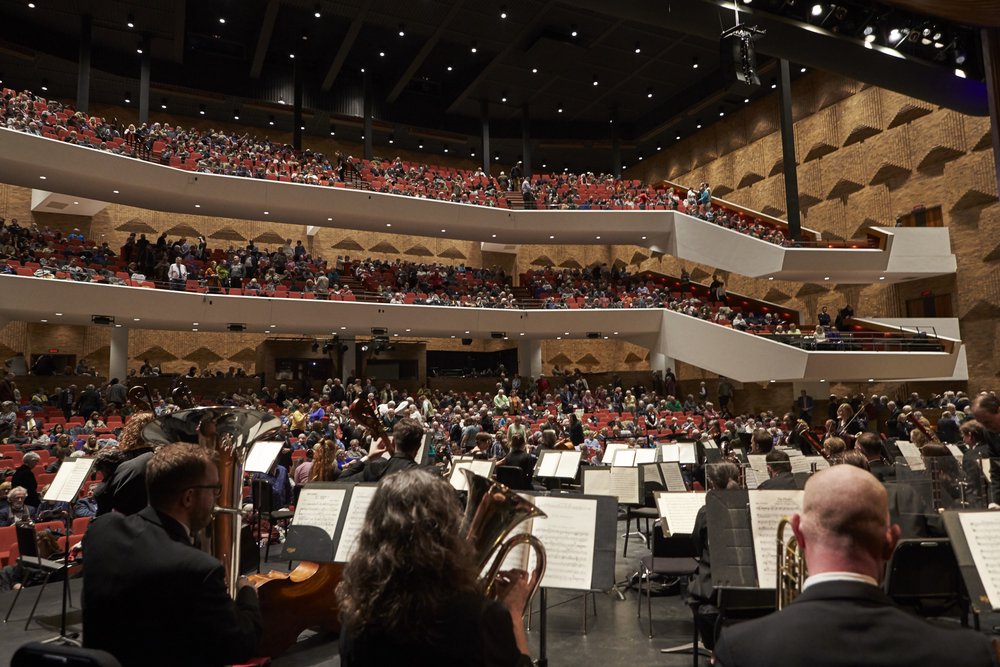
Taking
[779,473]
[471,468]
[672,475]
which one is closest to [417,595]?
[779,473]

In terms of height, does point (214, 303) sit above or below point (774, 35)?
below

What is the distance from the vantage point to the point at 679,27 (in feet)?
48.5

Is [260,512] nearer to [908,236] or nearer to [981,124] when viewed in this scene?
[908,236]

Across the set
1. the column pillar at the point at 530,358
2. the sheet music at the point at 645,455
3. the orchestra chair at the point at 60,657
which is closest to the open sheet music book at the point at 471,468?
the sheet music at the point at 645,455

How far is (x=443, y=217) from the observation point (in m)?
23.3

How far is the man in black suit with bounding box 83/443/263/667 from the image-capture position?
7.08 ft

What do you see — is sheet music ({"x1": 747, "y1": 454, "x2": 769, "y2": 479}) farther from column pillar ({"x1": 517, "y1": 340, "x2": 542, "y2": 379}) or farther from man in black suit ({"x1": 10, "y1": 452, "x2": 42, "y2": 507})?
column pillar ({"x1": 517, "y1": 340, "x2": 542, "y2": 379})

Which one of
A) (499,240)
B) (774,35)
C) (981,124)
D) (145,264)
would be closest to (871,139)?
(981,124)

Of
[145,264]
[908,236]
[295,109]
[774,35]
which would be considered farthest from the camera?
[295,109]

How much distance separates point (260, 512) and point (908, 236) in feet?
67.7

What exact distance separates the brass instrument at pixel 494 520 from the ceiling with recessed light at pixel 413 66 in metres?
14.4

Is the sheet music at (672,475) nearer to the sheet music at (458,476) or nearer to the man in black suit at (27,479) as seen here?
the sheet music at (458,476)

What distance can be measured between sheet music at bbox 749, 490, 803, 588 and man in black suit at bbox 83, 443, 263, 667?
98.9 inches

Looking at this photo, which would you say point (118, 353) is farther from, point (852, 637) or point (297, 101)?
point (852, 637)
